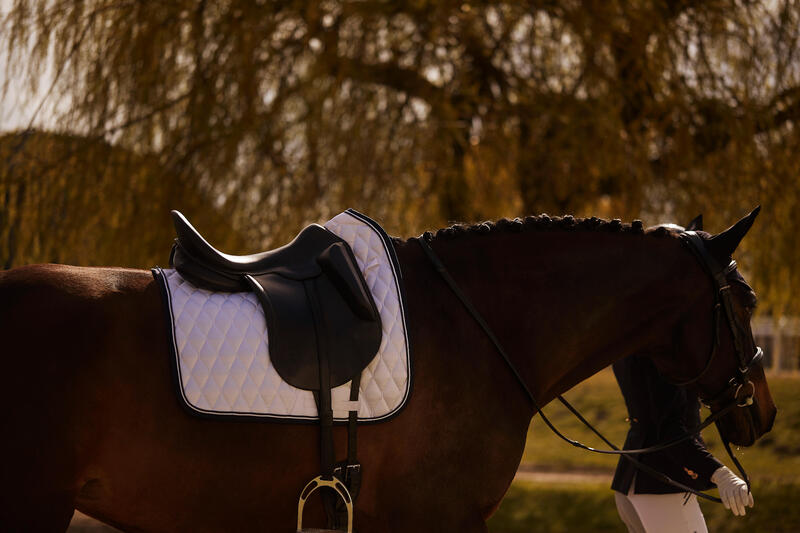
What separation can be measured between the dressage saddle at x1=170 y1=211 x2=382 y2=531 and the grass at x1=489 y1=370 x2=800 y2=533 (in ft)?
16.3

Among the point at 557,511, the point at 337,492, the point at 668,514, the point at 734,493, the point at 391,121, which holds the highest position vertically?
the point at 391,121

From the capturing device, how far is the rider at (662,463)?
144 inches

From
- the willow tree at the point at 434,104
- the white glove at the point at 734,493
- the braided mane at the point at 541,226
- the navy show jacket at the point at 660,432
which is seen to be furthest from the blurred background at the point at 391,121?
the braided mane at the point at 541,226

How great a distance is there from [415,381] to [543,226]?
2.72 ft

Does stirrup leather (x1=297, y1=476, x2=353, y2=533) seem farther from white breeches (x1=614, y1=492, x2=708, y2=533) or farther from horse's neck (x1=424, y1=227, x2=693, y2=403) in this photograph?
white breeches (x1=614, y1=492, x2=708, y2=533)

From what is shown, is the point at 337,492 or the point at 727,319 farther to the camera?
the point at 727,319

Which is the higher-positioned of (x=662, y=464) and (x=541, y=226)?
(x=541, y=226)

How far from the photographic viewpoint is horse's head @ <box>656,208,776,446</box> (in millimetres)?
3047

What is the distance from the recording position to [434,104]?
7719 mm

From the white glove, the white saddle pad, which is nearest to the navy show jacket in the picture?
the white glove

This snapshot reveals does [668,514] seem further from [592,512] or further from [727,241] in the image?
[592,512]

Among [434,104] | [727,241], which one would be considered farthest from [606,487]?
[727,241]

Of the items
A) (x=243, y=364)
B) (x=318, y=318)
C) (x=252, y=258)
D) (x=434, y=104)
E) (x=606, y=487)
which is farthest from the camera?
(x=606, y=487)

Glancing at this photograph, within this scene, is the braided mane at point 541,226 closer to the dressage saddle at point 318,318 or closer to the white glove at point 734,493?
the dressage saddle at point 318,318
